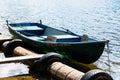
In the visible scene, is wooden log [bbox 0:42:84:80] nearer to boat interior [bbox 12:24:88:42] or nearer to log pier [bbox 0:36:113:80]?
log pier [bbox 0:36:113:80]

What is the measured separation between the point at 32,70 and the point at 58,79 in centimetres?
187

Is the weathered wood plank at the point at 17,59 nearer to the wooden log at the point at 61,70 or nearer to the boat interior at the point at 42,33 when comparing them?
the wooden log at the point at 61,70

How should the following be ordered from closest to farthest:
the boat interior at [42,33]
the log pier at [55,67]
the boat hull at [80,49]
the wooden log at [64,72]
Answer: the log pier at [55,67], the wooden log at [64,72], the boat hull at [80,49], the boat interior at [42,33]

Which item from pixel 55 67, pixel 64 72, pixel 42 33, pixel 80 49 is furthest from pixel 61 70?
pixel 42 33

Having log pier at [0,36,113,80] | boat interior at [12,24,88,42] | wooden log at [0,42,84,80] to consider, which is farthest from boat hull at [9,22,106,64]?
wooden log at [0,42,84,80]

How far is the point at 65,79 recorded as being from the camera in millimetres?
12242

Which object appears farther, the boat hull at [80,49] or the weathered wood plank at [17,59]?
the boat hull at [80,49]

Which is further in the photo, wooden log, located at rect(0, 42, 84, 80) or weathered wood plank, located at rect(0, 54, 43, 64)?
weathered wood plank, located at rect(0, 54, 43, 64)

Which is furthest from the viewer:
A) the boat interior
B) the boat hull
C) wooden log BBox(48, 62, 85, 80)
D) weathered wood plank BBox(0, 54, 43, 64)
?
the boat interior

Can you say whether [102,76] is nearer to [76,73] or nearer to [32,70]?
[76,73]

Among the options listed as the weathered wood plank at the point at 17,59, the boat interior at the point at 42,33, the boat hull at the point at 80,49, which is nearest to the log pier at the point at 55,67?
the weathered wood plank at the point at 17,59

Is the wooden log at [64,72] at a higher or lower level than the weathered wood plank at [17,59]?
lower

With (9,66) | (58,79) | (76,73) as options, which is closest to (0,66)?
(9,66)

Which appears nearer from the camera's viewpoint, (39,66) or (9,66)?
(39,66)
